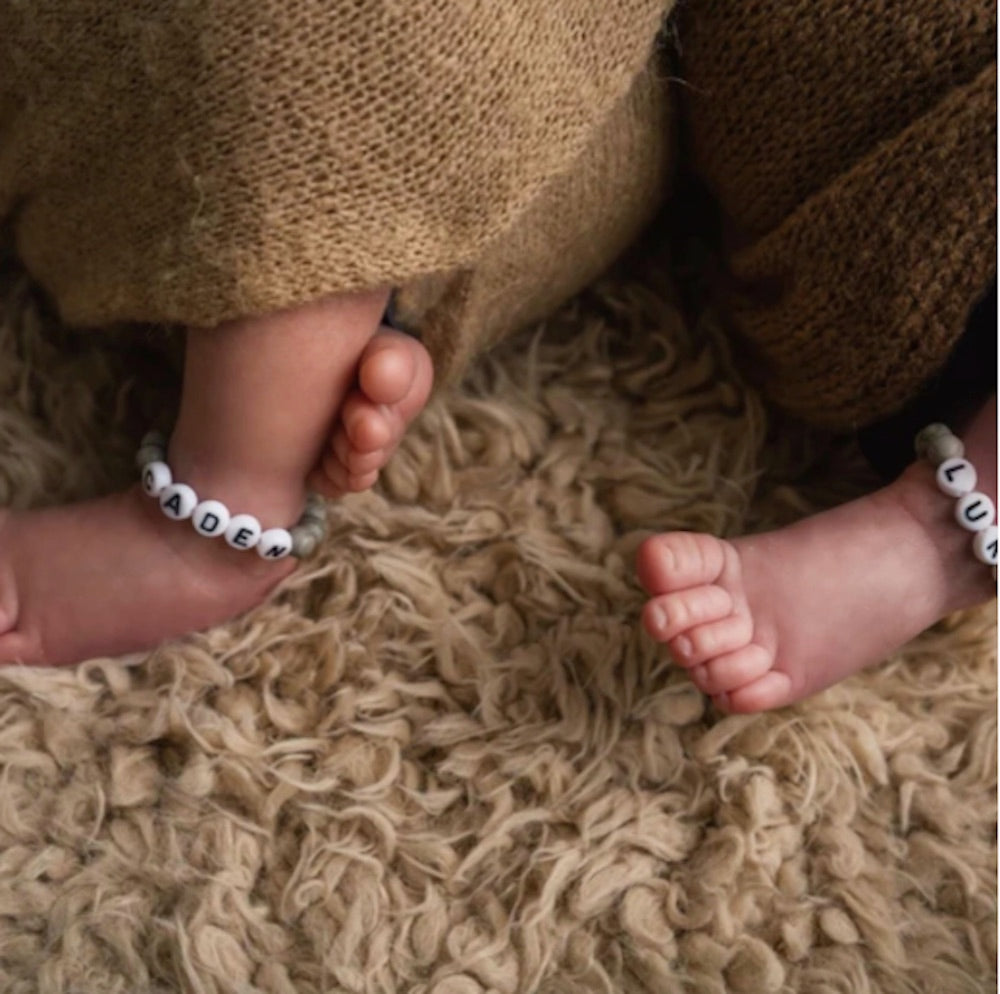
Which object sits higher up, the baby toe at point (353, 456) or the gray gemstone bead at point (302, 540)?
the baby toe at point (353, 456)

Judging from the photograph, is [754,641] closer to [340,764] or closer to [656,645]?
[656,645]

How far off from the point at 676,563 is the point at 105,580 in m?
0.30

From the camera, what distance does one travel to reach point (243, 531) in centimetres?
72

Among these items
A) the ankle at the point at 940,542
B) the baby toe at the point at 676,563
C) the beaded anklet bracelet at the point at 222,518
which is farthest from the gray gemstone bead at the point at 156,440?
the ankle at the point at 940,542

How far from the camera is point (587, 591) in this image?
0.78 metres

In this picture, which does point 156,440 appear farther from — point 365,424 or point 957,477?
point 957,477

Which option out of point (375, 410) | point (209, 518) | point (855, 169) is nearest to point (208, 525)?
point (209, 518)

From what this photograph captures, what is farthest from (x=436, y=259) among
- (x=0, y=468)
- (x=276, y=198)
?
(x=0, y=468)

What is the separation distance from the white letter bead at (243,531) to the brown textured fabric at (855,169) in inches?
12.0

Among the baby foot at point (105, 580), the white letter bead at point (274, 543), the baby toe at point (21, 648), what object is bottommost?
the baby toe at point (21, 648)

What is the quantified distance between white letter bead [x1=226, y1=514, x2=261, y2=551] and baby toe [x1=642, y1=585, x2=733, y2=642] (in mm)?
207

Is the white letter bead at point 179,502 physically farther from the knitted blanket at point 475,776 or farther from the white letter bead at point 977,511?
the white letter bead at point 977,511

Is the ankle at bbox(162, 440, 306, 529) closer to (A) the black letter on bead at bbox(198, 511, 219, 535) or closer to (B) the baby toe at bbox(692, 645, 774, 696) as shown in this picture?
(A) the black letter on bead at bbox(198, 511, 219, 535)

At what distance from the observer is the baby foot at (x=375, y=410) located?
69 cm
